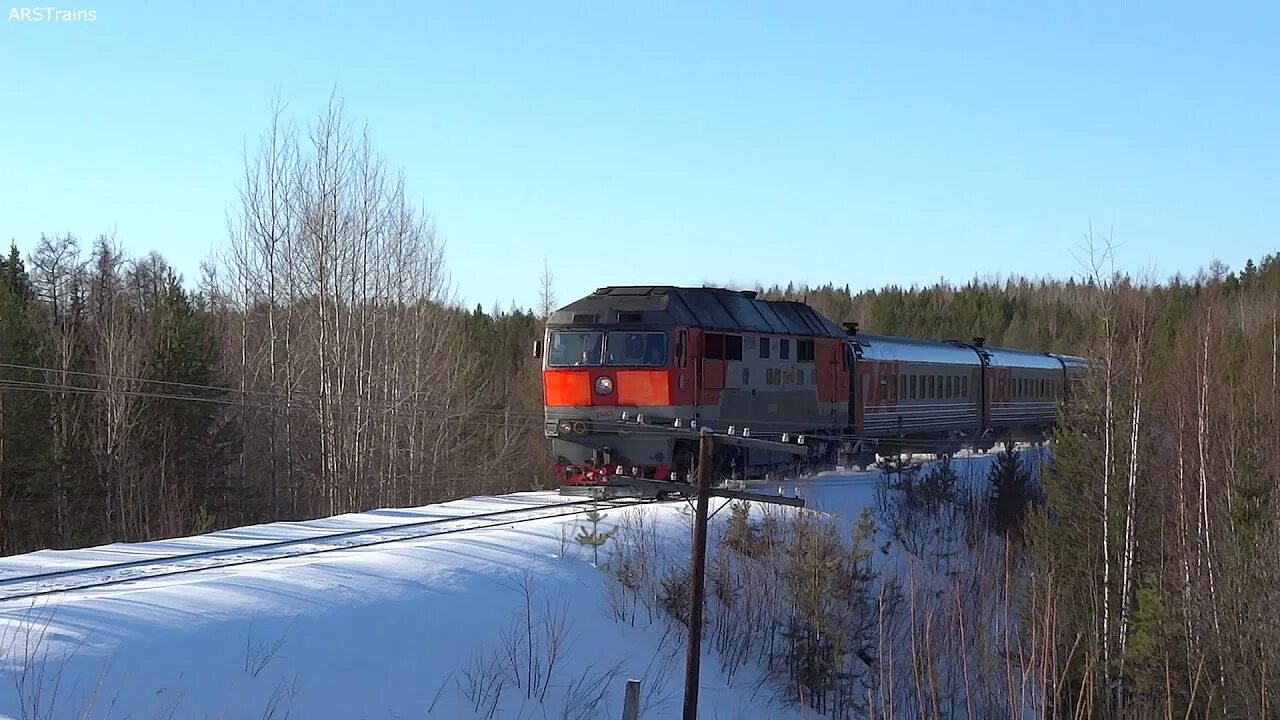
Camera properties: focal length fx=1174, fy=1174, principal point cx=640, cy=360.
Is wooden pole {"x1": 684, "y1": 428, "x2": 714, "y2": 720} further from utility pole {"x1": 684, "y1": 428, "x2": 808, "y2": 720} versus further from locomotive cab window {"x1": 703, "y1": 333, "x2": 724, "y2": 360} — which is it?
locomotive cab window {"x1": 703, "y1": 333, "x2": 724, "y2": 360}

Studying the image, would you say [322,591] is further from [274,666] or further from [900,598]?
[900,598]

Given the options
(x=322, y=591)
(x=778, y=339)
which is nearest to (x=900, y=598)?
(x=778, y=339)

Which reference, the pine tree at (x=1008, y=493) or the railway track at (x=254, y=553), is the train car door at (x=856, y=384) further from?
the railway track at (x=254, y=553)

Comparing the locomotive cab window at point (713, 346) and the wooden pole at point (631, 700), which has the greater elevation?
the locomotive cab window at point (713, 346)

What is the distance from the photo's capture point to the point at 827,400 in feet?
80.6

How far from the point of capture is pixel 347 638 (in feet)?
36.8

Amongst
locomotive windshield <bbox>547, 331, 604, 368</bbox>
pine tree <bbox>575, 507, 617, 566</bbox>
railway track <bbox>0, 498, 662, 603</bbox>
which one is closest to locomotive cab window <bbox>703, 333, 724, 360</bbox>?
locomotive windshield <bbox>547, 331, 604, 368</bbox>

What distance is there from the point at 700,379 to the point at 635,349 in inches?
48.5

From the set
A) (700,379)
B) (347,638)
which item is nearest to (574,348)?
(700,379)

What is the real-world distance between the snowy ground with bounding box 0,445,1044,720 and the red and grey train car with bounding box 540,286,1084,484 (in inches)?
120

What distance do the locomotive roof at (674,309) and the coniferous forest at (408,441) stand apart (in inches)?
267

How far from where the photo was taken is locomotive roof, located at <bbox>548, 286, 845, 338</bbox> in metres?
19.7

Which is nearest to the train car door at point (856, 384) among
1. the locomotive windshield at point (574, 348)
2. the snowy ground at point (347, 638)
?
the locomotive windshield at point (574, 348)

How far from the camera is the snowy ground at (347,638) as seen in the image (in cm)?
930
